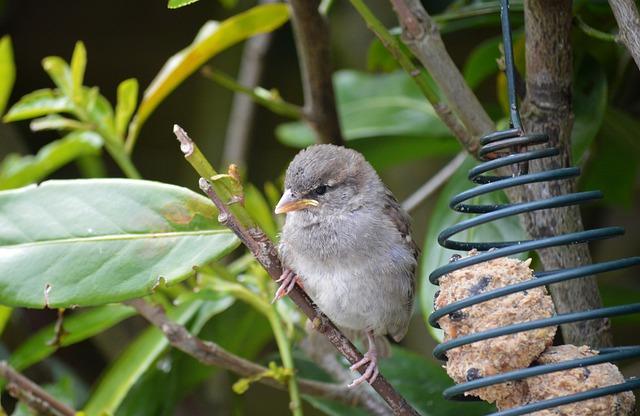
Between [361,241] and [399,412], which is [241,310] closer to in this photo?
[361,241]

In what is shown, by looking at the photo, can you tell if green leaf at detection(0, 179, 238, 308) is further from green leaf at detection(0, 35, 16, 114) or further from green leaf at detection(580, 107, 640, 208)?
green leaf at detection(580, 107, 640, 208)

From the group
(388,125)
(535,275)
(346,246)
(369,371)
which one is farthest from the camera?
(388,125)

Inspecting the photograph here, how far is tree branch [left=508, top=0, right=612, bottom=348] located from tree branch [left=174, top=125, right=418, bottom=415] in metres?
0.52

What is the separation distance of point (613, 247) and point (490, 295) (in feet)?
11.8

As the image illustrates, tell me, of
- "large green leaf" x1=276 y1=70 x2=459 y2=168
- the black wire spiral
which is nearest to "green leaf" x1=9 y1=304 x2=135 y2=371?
"large green leaf" x1=276 y1=70 x2=459 y2=168

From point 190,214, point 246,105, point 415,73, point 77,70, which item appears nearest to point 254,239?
point 190,214

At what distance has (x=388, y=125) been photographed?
3477 mm

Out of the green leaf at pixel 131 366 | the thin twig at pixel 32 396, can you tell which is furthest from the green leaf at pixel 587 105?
the thin twig at pixel 32 396

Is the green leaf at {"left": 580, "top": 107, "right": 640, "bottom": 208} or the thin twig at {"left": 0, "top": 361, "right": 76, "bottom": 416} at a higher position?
the thin twig at {"left": 0, "top": 361, "right": 76, "bottom": 416}

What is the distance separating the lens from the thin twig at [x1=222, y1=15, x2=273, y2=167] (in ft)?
14.3

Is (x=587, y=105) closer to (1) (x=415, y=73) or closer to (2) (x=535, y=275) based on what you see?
(1) (x=415, y=73)

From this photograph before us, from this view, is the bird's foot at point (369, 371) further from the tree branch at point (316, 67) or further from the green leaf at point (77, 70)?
the green leaf at point (77, 70)

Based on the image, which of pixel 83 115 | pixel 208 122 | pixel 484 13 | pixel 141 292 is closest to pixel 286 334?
pixel 141 292

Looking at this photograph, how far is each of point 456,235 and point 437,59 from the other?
54cm
